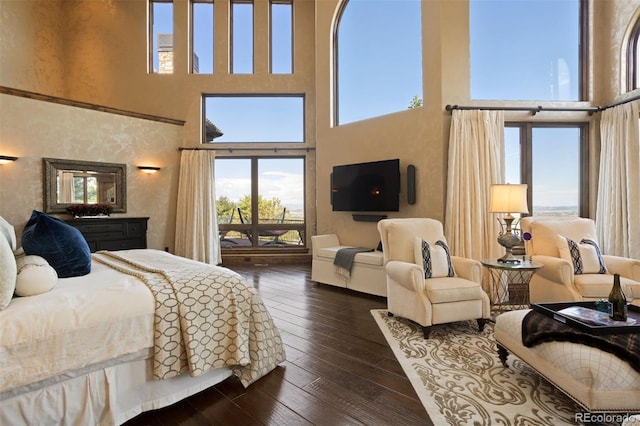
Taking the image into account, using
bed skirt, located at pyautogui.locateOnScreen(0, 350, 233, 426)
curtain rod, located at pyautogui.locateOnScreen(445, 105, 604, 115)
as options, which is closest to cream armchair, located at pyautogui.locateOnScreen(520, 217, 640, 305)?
curtain rod, located at pyautogui.locateOnScreen(445, 105, 604, 115)

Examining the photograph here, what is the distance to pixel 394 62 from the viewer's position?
4672mm

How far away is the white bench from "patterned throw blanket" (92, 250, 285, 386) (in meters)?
1.98

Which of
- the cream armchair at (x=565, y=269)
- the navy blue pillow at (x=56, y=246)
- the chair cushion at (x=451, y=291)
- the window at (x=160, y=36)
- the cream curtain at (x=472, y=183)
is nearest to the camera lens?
the navy blue pillow at (x=56, y=246)

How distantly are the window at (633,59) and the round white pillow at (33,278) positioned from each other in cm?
627

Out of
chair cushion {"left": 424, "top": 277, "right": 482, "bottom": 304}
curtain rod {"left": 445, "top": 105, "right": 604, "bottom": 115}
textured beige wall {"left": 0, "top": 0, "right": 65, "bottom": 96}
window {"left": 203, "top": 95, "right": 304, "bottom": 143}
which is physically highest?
textured beige wall {"left": 0, "top": 0, "right": 65, "bottom": 96}

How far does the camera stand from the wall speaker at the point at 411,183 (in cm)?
419

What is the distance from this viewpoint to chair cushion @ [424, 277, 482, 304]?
2.66 meters

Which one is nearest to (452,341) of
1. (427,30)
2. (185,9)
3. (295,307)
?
(295,307)

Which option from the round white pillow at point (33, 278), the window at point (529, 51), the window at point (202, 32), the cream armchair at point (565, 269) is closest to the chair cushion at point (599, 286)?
the cream armchair at point (565, 269)

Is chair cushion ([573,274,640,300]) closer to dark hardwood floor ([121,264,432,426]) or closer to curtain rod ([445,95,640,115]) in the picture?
dark hardwood floor ([121,264,432,426])

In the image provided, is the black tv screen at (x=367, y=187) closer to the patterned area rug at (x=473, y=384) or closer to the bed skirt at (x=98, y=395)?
the patterned area rug at (x=473, y=384)

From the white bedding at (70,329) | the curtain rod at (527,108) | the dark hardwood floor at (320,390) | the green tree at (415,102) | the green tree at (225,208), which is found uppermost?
the green tree at (415,102)

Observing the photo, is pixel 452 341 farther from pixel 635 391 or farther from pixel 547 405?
pixel 635 391

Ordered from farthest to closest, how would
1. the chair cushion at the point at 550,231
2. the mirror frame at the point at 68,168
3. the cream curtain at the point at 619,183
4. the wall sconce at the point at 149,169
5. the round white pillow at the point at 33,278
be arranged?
the wall sconce at the point at 149,169, the mirror frame at the point at 68,168, the cream curtain at the point at 619,183, the chair cushion at the point at 550,231, the round white pillow at the point at 33,278
